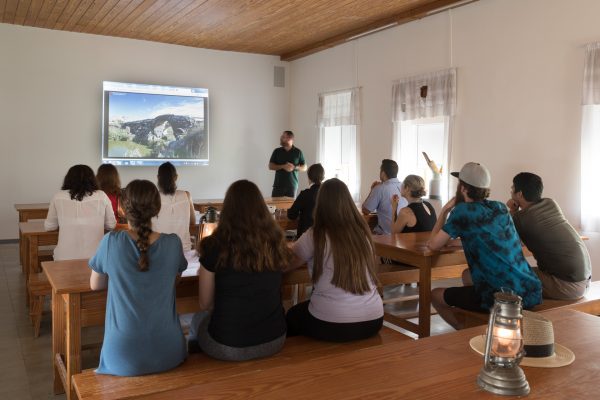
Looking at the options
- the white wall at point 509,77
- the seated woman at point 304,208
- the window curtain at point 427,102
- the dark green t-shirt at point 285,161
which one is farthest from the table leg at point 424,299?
the dark green t-shirt at point 285,161

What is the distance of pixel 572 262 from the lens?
3.10 m

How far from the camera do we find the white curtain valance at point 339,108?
7762mm

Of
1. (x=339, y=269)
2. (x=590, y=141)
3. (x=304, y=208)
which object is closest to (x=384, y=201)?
(x=304, y=208)

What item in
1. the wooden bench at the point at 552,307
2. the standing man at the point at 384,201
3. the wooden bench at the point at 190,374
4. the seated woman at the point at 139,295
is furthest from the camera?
the standing man at the point at 384,201

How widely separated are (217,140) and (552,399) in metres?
8.10

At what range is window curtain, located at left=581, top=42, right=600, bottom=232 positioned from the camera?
4684 millimetres

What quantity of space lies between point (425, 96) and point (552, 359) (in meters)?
5.43

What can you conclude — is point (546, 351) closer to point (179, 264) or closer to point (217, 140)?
point (179, 264)

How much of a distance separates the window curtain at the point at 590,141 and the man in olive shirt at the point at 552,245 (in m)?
1.83

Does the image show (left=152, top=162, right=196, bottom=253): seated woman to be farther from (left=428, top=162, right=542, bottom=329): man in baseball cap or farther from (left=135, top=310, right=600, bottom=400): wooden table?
(left=135, top=310, right=600, bottom=400): wooden table

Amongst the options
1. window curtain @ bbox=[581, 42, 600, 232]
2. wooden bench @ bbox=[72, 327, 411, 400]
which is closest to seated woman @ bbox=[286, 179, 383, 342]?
wooden bench @ bbox=[72, 327, 411, 400]

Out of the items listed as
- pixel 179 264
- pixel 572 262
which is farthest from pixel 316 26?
pixel 179 264

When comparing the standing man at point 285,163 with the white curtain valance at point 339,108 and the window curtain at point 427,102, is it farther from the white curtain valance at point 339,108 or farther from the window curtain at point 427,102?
the window curtain at point 427,102

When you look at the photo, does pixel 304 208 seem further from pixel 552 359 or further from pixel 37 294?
pixel 552 359
